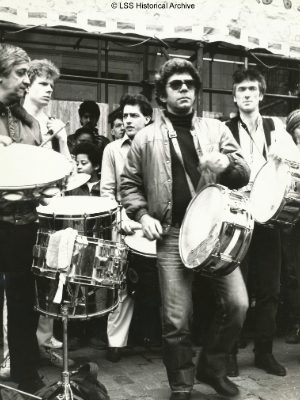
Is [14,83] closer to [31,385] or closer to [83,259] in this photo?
[83,259]

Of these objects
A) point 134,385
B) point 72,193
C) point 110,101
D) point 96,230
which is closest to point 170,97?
point 96,230

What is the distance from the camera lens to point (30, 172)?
3.21 meters

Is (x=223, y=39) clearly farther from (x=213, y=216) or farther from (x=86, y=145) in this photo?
(x=213, y=216)

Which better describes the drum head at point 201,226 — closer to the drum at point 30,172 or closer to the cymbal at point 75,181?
the cymbal at point 75,181

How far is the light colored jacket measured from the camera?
3838 mm

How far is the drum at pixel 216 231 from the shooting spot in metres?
3.47

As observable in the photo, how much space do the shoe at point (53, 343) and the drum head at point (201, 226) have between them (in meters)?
1.81

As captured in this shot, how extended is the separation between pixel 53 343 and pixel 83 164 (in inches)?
65.5

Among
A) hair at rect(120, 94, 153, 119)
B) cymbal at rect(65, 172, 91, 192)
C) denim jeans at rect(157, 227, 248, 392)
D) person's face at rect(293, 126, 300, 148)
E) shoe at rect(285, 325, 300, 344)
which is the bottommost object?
shoe at rect(285, 325, 300, 344)

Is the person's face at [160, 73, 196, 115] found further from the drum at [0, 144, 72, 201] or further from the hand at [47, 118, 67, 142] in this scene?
the drum at [0, 144, 72, 201]

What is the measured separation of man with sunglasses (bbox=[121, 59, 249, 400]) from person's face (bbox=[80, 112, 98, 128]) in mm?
2842

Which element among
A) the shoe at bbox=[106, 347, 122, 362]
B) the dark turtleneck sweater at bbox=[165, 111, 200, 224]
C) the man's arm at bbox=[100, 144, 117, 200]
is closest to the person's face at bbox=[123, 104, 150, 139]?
the man's arm at bbox=[100, 144, 117, 200]

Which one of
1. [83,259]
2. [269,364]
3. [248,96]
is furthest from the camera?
[248,96]

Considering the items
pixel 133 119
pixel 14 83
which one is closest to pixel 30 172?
pixel 14 83
